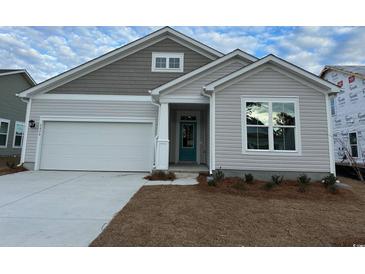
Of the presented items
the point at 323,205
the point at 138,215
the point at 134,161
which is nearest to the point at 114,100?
the point at 134,161

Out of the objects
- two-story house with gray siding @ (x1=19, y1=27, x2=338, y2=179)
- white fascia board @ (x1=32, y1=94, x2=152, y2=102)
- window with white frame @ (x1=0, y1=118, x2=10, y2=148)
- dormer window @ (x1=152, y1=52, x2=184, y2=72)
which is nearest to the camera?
two-story house with gray siding @ (x1=19, y1=27, x2=338, y2=179)

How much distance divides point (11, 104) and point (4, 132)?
206 cm

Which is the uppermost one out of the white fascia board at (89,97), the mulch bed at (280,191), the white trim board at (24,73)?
the white trim board at (24,73)

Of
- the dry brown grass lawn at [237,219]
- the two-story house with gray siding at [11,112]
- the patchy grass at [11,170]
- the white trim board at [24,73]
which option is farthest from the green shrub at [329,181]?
the white trim board at [24,73]

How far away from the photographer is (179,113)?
34.0 feet

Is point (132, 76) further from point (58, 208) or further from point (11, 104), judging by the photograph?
point (11, 104)

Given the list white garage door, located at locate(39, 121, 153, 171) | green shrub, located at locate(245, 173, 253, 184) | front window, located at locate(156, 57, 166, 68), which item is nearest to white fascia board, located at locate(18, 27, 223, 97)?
front window, located at locate(156, 57, 166, 68)

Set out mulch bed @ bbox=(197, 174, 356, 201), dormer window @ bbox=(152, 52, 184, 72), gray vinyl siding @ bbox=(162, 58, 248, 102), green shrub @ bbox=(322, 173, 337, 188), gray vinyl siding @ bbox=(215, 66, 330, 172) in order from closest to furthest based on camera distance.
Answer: mulch bed @ bbox=(197, 174, 356, 201) < green shrub @ bbox=(322, 173, 337, 188) < gray vinyl siding @ bbox=(215, 66, 330, 172) < gray vinyl siding @ bbox=(162, 58, 248, 102) < dormer window @ bbox=(152, 52, 184, 72)

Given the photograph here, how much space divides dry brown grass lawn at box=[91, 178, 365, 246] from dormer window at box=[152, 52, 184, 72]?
21.0ft

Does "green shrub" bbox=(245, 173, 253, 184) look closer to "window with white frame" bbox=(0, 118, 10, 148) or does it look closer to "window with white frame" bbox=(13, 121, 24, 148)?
"window with white frame" bbox=(0, 118, 10, 148)

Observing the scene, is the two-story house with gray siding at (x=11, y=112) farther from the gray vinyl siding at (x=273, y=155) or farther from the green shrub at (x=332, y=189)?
the green shrub at (x=332, y=189)

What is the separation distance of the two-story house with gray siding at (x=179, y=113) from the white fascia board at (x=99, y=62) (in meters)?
0.04

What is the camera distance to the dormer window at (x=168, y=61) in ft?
32.9

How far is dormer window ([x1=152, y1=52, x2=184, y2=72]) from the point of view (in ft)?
32.9
